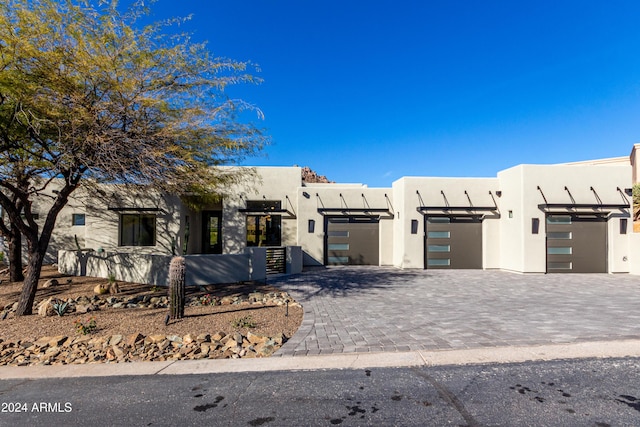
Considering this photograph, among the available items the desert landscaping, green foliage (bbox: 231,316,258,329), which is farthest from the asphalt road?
green foliage (bbox: 231,316,258,329)

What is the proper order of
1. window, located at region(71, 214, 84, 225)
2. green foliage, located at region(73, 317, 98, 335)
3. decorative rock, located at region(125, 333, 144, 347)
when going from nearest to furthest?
decorative rock, located at region(125, 333, 144, 347)
green foliage, located at region(73, 317, 98, 335)
window, located at region(71, 214, 84, 225)

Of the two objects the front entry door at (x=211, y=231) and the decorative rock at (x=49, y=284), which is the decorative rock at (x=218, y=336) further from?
the front entry door at (x=211, y=231)

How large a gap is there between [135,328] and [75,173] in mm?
3665

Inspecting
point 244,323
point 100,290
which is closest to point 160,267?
point 100,290

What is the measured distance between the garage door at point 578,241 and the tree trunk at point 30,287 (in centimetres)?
1754

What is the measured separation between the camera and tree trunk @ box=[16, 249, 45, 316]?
21.9 ft

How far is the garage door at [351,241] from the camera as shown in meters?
15.8

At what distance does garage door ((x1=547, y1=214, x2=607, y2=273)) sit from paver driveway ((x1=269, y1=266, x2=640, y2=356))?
156cm

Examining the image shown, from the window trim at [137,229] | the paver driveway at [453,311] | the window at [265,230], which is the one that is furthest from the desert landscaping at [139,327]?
the window at [265,230]

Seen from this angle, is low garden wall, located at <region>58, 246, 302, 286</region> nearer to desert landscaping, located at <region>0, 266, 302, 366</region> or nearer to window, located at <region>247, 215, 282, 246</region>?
desert landscaping, located at <region>0, 266, 302, 366</region>

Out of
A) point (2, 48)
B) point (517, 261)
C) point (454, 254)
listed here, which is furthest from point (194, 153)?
point (517, 261)

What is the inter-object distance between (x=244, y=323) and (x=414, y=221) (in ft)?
35.5

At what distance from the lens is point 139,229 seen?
15.4m

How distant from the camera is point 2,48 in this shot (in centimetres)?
538
